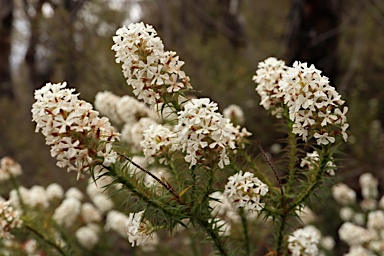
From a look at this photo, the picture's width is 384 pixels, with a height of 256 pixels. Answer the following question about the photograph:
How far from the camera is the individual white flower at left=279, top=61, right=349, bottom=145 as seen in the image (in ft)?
4.69

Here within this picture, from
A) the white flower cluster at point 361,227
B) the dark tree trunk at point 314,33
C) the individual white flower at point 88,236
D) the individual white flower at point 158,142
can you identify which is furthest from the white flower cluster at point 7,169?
the dark tree trunk at point 314,33

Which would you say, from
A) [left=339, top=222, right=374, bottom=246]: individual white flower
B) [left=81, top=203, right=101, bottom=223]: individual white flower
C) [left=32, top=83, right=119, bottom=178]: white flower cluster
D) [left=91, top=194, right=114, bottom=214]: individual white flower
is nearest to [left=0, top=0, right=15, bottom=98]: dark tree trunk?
[left=91, top=194, right=114, bottom=214]: individual white flower

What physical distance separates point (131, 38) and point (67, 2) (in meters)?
6.99

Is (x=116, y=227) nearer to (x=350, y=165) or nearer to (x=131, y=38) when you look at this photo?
(x=131, y=38)

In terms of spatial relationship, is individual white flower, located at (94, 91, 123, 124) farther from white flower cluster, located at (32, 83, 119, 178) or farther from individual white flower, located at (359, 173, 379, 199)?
individual white flower, located at (359, 173, 379, 199)

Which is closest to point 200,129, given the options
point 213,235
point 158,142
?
point 158,142

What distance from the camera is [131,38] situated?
59.1 inches

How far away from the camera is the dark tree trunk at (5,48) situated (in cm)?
946

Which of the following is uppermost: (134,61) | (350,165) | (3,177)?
(350,165)

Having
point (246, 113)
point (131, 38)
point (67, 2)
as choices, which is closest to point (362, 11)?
point (246, 113)

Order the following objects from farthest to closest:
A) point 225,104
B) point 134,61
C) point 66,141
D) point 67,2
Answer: point 67,2 < point 225,104 < point 134,61 < point 66,141

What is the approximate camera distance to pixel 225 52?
8609 mm

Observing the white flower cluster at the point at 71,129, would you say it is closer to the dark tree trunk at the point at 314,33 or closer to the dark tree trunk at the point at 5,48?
the dark tree trunk at the point at 314,33

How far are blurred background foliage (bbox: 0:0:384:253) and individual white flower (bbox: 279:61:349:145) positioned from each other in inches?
97.3
